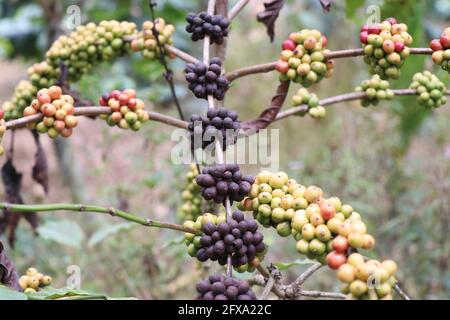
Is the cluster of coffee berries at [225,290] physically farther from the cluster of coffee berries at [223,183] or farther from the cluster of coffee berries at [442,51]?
the cluster of coffee berries at [442,51]

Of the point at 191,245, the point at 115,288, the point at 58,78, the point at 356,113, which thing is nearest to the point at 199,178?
the point at 191,245

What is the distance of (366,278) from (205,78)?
0.53 metres

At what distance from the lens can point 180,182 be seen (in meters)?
2.36

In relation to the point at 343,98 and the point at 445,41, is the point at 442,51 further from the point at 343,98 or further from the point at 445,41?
the point at 343,98

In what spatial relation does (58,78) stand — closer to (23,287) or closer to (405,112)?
(23,287)

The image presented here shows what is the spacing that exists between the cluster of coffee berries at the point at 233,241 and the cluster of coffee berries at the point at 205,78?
0.96 ft

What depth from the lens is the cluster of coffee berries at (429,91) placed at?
4.10 ft

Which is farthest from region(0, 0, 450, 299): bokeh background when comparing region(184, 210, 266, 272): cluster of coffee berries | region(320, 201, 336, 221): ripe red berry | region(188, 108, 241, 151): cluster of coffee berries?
region(320, 201, 336, 221): ripe red berry

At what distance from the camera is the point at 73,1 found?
3285 mm

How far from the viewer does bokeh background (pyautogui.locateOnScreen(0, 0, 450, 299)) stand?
7.30 ft

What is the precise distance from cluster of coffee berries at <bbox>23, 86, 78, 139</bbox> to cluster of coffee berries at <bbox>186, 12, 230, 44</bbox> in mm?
296

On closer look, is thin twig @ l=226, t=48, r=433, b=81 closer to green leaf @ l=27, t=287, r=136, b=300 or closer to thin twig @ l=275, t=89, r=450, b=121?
thin twig @ l=275, t=89, r=450, b=121
